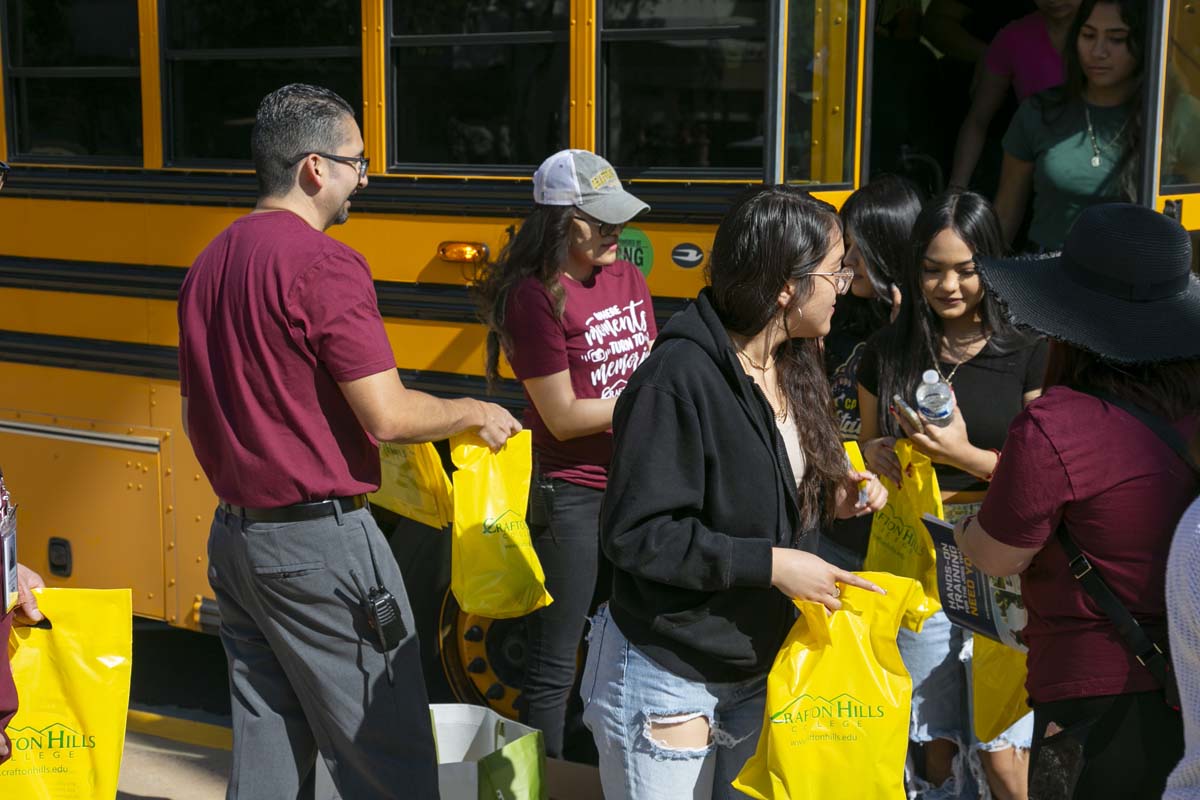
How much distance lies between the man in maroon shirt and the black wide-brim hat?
1101 mm

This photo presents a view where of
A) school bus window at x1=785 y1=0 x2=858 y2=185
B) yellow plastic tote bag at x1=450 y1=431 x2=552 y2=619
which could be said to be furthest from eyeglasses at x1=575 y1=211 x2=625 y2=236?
yellow plastic tote bag at x1=450 y1=431 x2=552 y2=619

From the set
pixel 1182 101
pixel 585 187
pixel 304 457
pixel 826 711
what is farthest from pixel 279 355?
pixel 1182 101

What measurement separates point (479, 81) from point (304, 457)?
4.38ft

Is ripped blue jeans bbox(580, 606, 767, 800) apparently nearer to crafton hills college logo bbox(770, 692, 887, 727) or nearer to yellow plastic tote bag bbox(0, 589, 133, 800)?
crafton hills college logo bbox(770, 692, 887, 727)

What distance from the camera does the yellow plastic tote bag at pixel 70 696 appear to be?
2613mm

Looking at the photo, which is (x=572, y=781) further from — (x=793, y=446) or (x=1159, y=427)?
(x=1159, y=427)

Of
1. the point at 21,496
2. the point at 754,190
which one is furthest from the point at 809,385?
the point at 21,496

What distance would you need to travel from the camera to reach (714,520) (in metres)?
2.20

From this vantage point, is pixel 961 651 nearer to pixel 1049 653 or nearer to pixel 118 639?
pixel 1049 653

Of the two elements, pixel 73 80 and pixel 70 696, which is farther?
pixel 73 80

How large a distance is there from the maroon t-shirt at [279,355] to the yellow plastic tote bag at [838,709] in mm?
852

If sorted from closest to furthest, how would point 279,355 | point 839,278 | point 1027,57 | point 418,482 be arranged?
point 839,278
point 279,355
point 418,482
point 1027,57

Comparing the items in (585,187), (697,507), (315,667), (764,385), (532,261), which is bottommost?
(315,667)

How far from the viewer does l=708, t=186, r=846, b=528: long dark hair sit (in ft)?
7.33
